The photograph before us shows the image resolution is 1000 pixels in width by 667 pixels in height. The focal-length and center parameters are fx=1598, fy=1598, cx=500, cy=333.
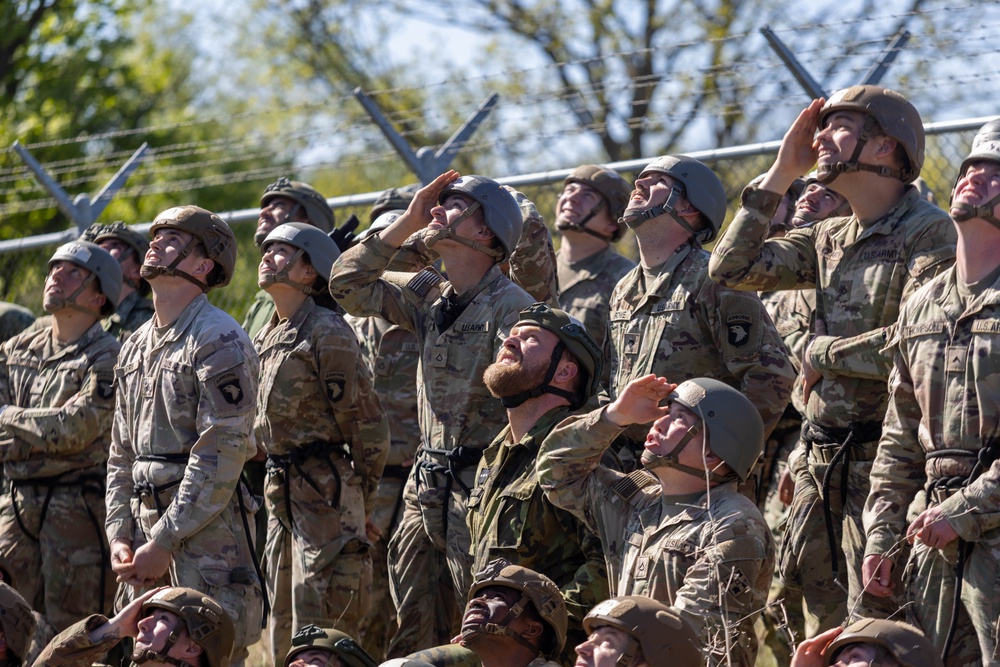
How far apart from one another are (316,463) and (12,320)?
3339mm

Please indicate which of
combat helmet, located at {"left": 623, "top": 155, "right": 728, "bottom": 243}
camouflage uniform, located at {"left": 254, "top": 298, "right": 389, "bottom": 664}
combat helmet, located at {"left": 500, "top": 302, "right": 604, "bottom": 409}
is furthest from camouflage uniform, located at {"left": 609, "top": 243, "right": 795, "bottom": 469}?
camouflage uniform, located at {"left": 254, "top": 298, "right": 389, "bottom": 664}

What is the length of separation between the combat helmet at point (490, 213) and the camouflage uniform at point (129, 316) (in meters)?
2.91

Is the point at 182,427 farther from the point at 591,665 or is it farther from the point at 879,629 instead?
the point at 879,629

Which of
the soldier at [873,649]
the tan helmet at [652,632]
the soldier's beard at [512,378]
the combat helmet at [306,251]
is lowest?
the soldier at [873,649]

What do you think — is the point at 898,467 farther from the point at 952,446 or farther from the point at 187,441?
the point at 187,441

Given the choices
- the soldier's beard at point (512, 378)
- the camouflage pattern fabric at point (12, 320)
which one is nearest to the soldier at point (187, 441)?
the soldier's beard at point (512, 378)

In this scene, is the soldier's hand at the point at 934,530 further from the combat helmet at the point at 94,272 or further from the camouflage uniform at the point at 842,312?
the combat helmet at the point at 94,272

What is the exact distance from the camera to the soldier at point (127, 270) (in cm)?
966

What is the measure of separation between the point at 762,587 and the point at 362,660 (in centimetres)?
154

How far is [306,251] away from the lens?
8.10m

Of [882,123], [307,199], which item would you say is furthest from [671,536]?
[307,199]

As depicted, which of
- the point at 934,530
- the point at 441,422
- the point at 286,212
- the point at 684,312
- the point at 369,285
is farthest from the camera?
the point at 286,212

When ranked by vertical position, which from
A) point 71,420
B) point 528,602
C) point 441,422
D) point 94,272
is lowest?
point 528,602

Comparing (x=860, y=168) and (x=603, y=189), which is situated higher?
(x=603, y=189)
